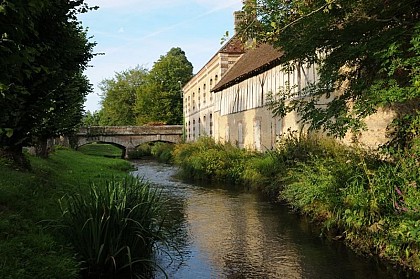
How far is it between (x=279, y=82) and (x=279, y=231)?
987 centimetres

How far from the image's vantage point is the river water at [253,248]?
6.73m

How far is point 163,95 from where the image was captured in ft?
168

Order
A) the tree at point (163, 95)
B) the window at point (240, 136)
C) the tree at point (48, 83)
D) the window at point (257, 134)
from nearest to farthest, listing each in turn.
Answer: the tree at point (48, 83)
the window at point (257, 134)
the window at point (240, 136)
the tree at point (163, 95)

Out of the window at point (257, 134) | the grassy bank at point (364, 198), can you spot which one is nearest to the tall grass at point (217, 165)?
the window at point (257, 134)

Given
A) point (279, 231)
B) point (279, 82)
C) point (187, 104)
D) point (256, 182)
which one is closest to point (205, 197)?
point (256, 182)

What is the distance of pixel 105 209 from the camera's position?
575 cm

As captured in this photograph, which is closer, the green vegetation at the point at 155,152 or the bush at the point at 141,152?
the green vegetation at the point at 155,152

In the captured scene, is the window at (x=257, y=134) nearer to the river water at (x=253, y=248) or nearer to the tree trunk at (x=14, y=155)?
the river water at (x=253, y=248)

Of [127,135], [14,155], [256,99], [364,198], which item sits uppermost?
[256,99]

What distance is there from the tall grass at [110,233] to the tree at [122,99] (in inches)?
2231

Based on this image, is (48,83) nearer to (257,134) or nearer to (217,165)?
(217,165)

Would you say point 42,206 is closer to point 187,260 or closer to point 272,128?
point 187,260

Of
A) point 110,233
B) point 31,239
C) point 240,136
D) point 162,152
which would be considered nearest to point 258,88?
point 240,136

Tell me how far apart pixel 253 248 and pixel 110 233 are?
328 centimetres
